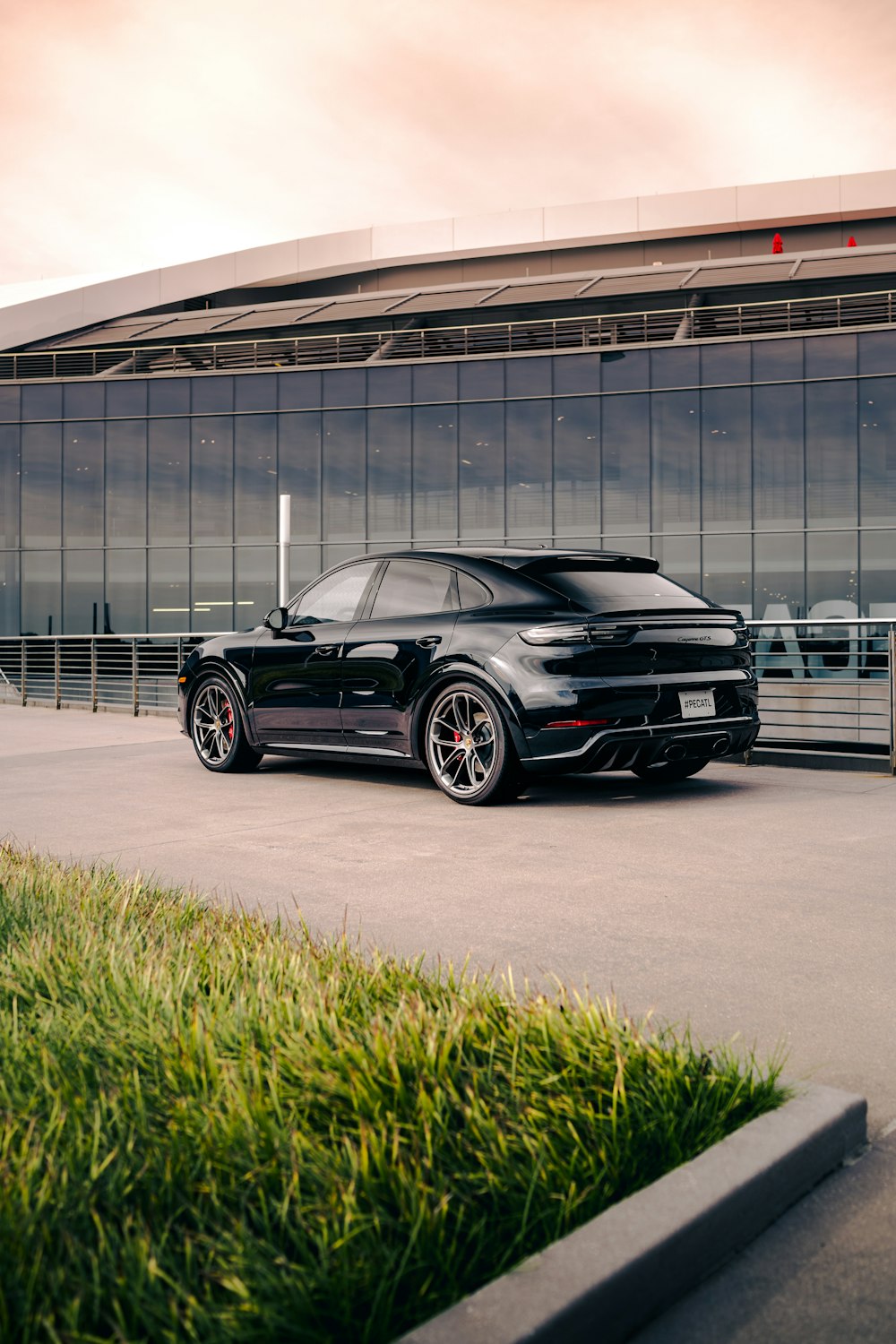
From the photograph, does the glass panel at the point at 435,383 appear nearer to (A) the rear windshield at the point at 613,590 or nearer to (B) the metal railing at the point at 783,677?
(B) the metal railing at the point at 783,677

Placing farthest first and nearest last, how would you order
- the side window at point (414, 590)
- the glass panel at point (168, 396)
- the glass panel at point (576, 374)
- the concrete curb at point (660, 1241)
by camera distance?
the glass panel at point (168, 396)
the glass panel at point (576, 374)
the side window at point (414, 590)
the concrete curb at point (660, 1241)

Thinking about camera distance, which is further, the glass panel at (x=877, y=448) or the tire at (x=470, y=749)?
the glass panel at (x=877, y=448)

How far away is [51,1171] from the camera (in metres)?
2.10

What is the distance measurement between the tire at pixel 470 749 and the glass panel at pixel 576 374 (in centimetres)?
2279

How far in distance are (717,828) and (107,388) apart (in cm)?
2959

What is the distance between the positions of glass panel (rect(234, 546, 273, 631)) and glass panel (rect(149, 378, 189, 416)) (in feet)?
14.1

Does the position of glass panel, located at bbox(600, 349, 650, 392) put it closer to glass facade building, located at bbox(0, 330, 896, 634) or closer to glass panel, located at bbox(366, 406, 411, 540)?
glass facade building, located at bbox(0, 330, 896, 634)

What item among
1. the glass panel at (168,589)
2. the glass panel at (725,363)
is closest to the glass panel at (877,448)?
the glass panel at (725,363)

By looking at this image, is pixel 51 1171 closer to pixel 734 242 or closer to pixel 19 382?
pixel 19 382

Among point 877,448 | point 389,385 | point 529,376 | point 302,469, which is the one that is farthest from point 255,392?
point 877,448

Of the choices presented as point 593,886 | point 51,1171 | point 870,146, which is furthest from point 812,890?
point 870,146

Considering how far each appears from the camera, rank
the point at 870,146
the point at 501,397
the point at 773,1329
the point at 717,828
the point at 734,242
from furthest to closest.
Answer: the point at 870,146, the point at 734,242, the point at 501,397, the point at 717,828, the point at 773,1329

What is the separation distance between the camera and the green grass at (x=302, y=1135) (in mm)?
1818

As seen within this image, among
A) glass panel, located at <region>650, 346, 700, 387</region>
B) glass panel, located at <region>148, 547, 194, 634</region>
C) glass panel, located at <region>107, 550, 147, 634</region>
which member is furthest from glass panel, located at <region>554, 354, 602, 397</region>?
glass panel, located at <region>107, 550, 147, 634</region>
